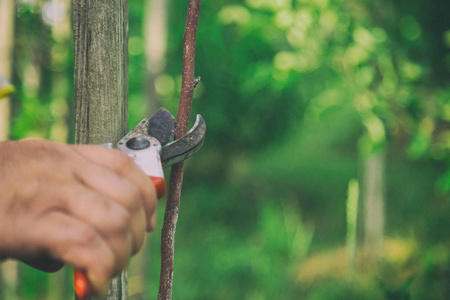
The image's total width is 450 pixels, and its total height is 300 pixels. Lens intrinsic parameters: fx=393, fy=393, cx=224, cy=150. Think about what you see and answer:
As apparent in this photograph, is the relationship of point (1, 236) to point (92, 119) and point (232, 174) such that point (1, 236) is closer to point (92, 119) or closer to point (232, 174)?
point (92, 119)

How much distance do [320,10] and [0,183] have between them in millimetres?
1967

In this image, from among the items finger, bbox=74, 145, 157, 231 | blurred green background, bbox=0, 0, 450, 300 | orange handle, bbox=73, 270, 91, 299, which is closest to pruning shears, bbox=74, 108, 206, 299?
finger, bbox=74, 145, 157, 231

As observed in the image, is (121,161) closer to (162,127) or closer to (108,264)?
(108,264)

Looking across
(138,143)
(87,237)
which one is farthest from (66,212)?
(138,143)

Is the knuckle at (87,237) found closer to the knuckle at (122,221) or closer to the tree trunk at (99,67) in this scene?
the knuckle at (122,221)

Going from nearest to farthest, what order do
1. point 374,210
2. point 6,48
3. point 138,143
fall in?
point 138,143, point 6,48, point 374,210

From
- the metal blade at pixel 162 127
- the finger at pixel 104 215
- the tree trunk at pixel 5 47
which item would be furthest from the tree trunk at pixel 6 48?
the finger at pixel 104 215

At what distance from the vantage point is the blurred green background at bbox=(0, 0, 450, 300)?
7.46ft

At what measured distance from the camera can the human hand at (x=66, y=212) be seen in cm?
48

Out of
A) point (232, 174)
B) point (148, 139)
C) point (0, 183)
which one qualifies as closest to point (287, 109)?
Result: point (232, 174)

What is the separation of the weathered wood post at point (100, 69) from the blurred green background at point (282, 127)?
1149 mm

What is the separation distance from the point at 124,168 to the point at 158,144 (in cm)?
30

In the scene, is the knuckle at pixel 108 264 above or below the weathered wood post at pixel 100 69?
below

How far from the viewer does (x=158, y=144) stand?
33.9 inches
